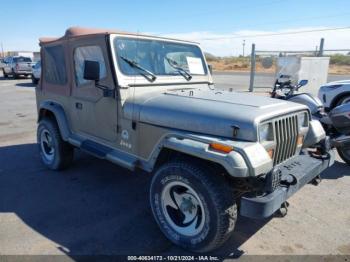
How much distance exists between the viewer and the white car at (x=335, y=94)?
293 inches

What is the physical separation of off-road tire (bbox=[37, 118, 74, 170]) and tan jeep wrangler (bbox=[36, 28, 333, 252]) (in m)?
0.19

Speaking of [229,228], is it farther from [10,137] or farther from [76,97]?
[10,137]

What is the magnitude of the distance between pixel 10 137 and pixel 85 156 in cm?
265

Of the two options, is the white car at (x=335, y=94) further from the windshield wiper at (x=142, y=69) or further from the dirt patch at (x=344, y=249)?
the windshield wiper at (x=142, y=69)

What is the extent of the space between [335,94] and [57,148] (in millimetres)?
6433

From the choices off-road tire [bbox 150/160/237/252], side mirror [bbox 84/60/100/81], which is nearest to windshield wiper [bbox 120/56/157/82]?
side mirror [bbox 84/60/100/81]

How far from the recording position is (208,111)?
296cm

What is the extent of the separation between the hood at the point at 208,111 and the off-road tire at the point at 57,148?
1.81 m

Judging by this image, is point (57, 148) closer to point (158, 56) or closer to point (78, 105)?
point (78, 105)

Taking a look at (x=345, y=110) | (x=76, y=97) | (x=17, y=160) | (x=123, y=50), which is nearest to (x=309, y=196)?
(x=345, y=110)

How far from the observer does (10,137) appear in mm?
7219

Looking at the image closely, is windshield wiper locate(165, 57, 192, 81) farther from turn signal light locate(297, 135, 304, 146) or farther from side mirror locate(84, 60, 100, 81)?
turn signal light locate(297, 135, 304, 146)

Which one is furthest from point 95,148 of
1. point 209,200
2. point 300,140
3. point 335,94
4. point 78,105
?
point 335,94

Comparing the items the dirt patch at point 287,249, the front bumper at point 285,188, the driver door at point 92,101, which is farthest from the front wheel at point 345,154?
the driver door at point 92,101
